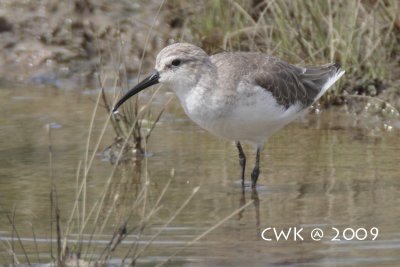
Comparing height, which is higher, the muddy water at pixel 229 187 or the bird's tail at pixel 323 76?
the bird's tail at pixel 323 76

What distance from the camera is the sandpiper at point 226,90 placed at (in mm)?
7543

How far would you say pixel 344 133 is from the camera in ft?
31.2

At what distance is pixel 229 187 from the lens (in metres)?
8.02

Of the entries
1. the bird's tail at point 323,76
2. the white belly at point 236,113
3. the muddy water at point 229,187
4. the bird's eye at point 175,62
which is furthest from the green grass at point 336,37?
the bird's eye at point 175,62

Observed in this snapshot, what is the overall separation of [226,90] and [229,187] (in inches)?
33.6

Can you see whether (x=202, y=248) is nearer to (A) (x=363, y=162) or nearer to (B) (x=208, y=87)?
(B) (x=208, y=87)

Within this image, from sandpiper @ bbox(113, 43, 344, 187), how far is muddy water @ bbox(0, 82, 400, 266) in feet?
1.60

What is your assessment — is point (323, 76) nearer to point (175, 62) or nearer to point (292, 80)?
point (292, 80)

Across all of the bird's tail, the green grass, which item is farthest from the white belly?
the green grass

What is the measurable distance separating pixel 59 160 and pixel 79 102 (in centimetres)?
236

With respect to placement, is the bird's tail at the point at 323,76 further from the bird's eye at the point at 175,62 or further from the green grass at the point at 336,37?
the bird's eye at the point at 175,62

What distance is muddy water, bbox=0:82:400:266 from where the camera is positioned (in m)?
6.25

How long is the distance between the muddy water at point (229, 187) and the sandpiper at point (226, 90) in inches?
19.2

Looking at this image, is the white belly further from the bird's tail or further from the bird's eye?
the bird's tail
